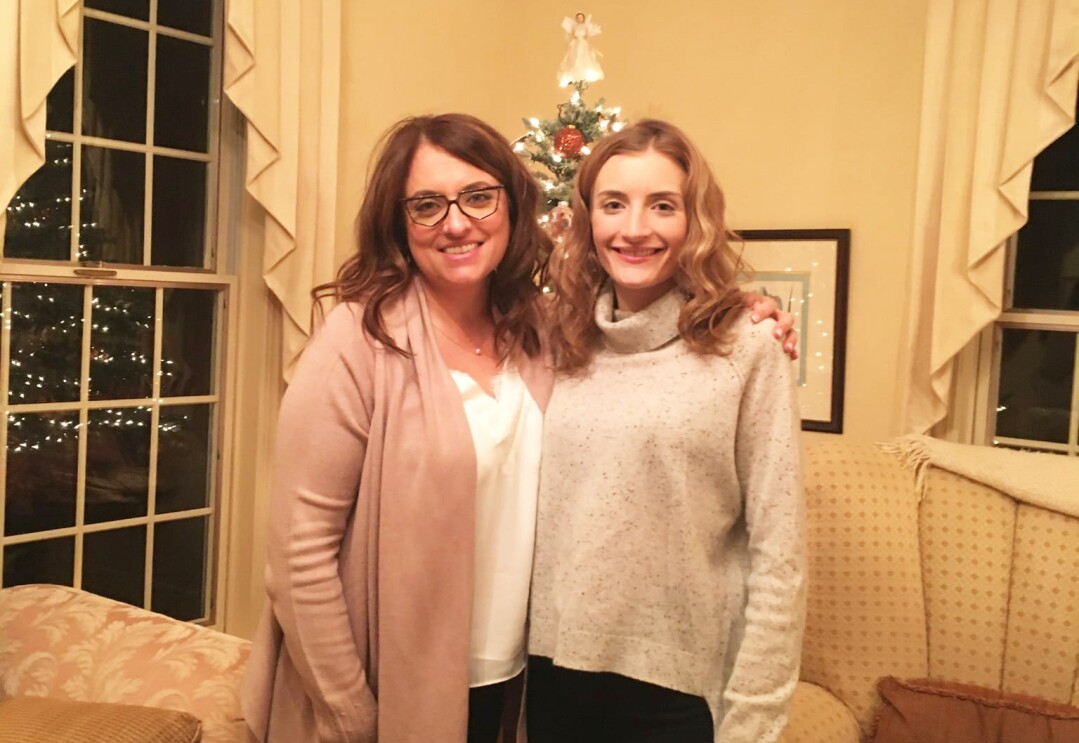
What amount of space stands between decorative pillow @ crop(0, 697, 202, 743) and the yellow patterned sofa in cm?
127

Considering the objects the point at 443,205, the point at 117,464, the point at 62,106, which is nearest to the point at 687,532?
the point at 443,205

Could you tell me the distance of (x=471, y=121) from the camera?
4.56 ft

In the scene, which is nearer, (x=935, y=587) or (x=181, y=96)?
(x=935, y=587)

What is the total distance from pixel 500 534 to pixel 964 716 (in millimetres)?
1209

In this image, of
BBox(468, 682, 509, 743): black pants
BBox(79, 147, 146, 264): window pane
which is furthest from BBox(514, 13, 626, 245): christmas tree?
BBox(468, 682, 509, 743): black pants

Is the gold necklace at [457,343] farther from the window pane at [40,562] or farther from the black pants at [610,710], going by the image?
the window pane at [40,562]

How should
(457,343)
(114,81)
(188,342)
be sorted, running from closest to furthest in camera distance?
(457,343) < (114,81) < (188,342)

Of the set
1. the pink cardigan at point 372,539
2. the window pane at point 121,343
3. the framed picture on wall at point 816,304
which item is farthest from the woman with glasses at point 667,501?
the window pane at point 121,343

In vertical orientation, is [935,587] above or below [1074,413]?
below

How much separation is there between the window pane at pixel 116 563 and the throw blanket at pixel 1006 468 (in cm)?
218

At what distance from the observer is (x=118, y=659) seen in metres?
1.56

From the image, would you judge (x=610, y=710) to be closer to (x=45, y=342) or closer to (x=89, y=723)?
(x=89, y=723)

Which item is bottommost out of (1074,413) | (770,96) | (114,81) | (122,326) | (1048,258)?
(1074,413)

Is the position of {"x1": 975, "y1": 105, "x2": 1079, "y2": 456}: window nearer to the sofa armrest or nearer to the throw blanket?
the throw blanket
